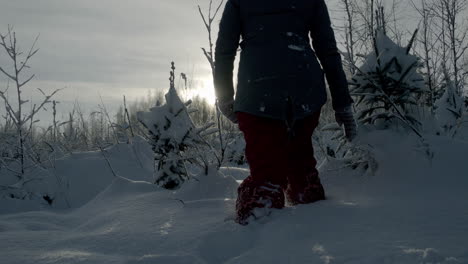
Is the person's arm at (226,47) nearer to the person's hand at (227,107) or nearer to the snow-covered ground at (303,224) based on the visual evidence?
the person's hand at (227,107)

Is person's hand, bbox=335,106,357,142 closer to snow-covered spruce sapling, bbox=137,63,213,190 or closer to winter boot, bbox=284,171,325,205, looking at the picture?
winter boot, bbox=284,171,325,205

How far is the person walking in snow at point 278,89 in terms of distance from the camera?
2.04 metres

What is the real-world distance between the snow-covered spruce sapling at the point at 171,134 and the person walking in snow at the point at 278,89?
1.61 metres

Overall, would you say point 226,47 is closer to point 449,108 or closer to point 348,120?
point 348,120

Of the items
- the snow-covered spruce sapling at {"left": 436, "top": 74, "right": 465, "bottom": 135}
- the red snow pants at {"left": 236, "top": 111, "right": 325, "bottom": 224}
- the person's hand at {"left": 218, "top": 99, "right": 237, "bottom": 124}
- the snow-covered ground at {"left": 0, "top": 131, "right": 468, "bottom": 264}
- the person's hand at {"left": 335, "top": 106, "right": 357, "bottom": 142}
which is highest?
the snow-covered spruce sapling at {"left": 436, "top": 74, "right": 465, "bottom": 135}

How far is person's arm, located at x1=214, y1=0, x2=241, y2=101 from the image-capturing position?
87.4 inches

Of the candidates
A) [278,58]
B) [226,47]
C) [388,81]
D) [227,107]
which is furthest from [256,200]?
[388,81]

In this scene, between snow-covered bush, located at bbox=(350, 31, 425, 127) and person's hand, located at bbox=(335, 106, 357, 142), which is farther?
snow-covered bush, located at bbox=(350, 31, 425, 127)

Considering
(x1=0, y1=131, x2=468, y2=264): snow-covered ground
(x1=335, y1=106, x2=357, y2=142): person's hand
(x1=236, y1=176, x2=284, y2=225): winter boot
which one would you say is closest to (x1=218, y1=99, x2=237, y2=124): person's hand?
(x1=236, y1=176, x2=284, y2=225): winter boot

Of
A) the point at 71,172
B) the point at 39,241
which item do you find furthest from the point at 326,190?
the point at 71,172

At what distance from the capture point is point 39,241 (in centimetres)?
187

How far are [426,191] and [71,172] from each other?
14.7 ft

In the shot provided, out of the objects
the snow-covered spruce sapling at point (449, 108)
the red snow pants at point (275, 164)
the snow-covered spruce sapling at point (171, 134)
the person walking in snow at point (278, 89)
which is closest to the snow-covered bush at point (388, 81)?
the person walking in snow at point (278, 89)

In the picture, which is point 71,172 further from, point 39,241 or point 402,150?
point 402,150
